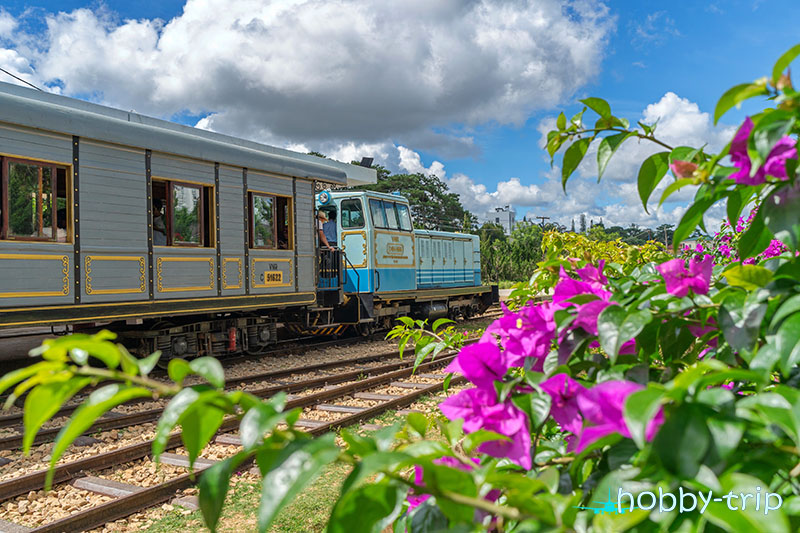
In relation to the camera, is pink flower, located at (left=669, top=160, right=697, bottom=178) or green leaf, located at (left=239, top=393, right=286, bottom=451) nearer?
green leaf, located at (left=239, top=393, right=286, bottom=451)

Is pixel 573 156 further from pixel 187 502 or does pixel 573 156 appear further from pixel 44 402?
pixel 187 502

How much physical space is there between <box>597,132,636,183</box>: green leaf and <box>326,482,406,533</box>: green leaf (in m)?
0.72

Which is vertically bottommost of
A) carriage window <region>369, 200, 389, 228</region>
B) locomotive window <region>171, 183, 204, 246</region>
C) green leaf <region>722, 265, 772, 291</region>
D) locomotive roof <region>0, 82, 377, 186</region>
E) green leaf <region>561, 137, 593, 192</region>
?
green leaf <region>722, 265, 772, 291</region>

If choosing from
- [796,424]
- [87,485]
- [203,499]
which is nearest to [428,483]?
[203,499]

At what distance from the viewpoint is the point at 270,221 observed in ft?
37.3

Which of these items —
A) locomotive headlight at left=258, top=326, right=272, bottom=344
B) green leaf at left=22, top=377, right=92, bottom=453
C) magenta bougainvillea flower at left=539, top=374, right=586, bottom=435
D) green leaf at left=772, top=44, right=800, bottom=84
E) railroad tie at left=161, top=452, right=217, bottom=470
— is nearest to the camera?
green leaf at left=22, top=377, right=92, bottom=453

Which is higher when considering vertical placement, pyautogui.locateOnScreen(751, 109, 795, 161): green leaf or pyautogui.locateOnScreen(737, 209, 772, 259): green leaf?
pyautogui.locateOnScreen(751, 109, 795, 161): green leaf

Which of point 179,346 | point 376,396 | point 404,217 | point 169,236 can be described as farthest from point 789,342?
point 404,217

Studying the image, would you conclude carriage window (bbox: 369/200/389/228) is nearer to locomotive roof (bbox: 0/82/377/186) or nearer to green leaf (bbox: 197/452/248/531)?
locomotive roof (bbox: 0/82/377/186)

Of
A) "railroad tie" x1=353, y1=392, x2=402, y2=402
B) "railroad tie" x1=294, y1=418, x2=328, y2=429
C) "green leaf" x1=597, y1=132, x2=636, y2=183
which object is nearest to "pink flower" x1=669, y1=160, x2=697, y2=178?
"green leaf" x1=597, y1=132, x2=636, y2=183

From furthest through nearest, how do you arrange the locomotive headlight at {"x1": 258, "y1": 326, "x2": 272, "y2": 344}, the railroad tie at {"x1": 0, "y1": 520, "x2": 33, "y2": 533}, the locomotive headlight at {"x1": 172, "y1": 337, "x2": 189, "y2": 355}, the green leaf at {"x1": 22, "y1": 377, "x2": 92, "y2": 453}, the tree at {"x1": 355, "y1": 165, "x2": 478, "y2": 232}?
the tree at {"x1": 355, "y1": 165, "x2": 478, "y2": 232} < the locomotive headlight at {"x1": 258, "y1": 326, "x2": 272, "y2": 344} < the locomotive headlight at {"x1": 172, "y1": 337, "x2": 189, "y2": 355} < the railroad tie at {"x1": 0, "y1": 520, "x2": 33, "y2": 533} < the green leaf at {"x1": 22, "y1": 377, "x2": 92, "y2": 453}

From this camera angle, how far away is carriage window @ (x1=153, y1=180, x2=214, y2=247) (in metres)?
9.43

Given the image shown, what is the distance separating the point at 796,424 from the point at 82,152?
914 cm

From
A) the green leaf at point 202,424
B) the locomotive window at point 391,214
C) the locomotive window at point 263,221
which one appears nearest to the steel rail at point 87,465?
the green leaf at point 202,424
